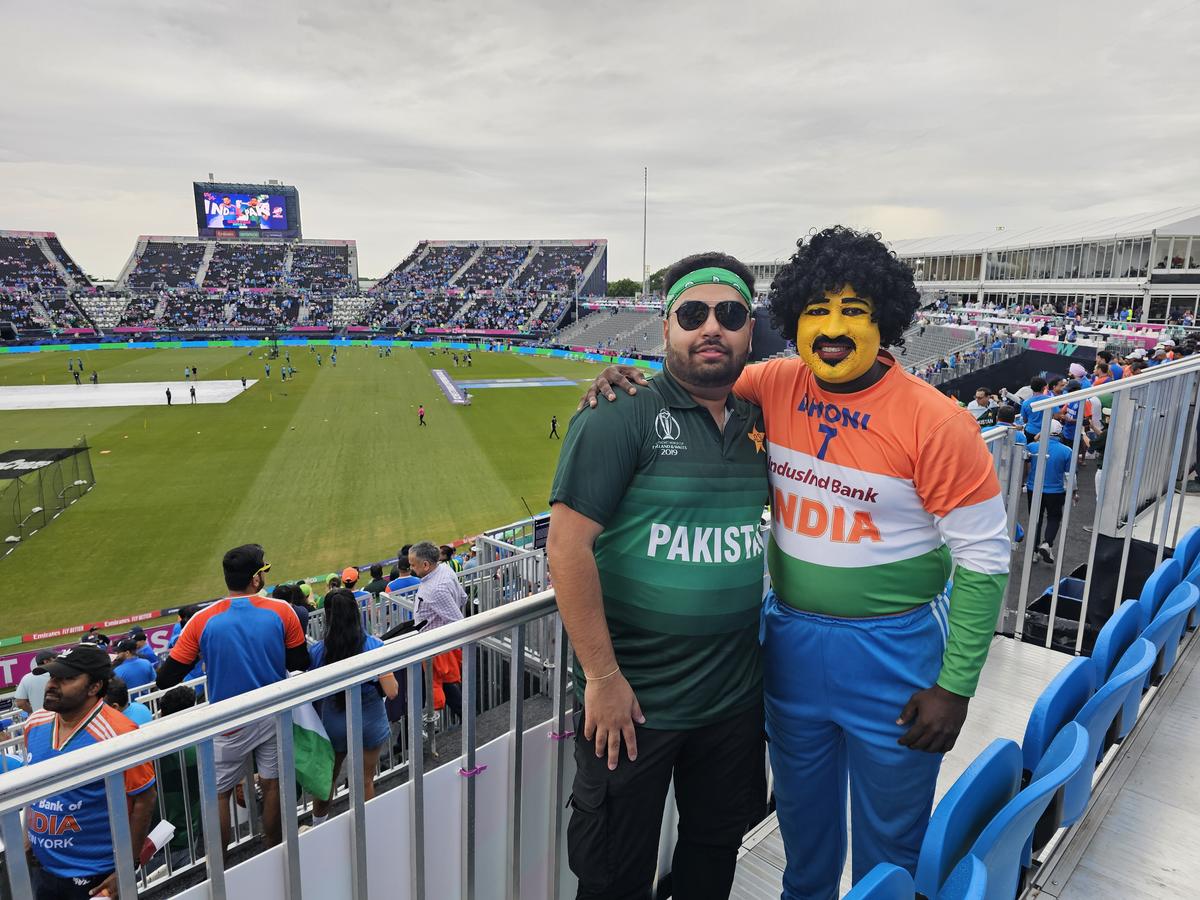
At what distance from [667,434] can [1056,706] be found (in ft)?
4.85

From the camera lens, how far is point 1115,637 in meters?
2.68

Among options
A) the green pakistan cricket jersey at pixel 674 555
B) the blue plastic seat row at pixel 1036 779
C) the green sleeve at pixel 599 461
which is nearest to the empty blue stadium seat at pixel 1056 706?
the blue plastic seat row at pixel 1036 779

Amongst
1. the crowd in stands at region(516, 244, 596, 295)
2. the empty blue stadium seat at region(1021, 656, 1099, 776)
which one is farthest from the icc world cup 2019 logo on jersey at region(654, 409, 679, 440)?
the crowd in stands at region(516, 244, 596, 295)

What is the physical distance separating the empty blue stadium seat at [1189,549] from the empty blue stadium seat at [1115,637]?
93 cm

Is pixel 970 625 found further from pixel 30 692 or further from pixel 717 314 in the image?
pixel 30 692

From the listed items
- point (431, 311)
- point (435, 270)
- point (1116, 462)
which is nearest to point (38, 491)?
point (1116, 462)

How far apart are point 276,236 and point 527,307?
31.5 meters

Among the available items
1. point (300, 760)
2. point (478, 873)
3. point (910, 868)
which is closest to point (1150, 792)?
point (910, 868)

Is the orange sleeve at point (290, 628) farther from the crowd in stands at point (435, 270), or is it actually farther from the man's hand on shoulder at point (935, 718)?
the crowd in stands at point (435, 270)

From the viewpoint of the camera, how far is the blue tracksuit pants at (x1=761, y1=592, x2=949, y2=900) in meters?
2.08

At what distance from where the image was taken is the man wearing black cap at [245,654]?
3340 millimetres

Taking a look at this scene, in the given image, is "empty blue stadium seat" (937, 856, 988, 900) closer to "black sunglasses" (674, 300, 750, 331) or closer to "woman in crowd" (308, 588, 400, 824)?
"black sunglasses" (674, 300, 750, 331)

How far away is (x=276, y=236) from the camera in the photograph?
82750 millimetres

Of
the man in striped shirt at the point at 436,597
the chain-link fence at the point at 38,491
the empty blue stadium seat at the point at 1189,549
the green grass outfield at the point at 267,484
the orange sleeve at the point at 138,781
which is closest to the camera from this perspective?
the orange sleeve at the point at 138,781
